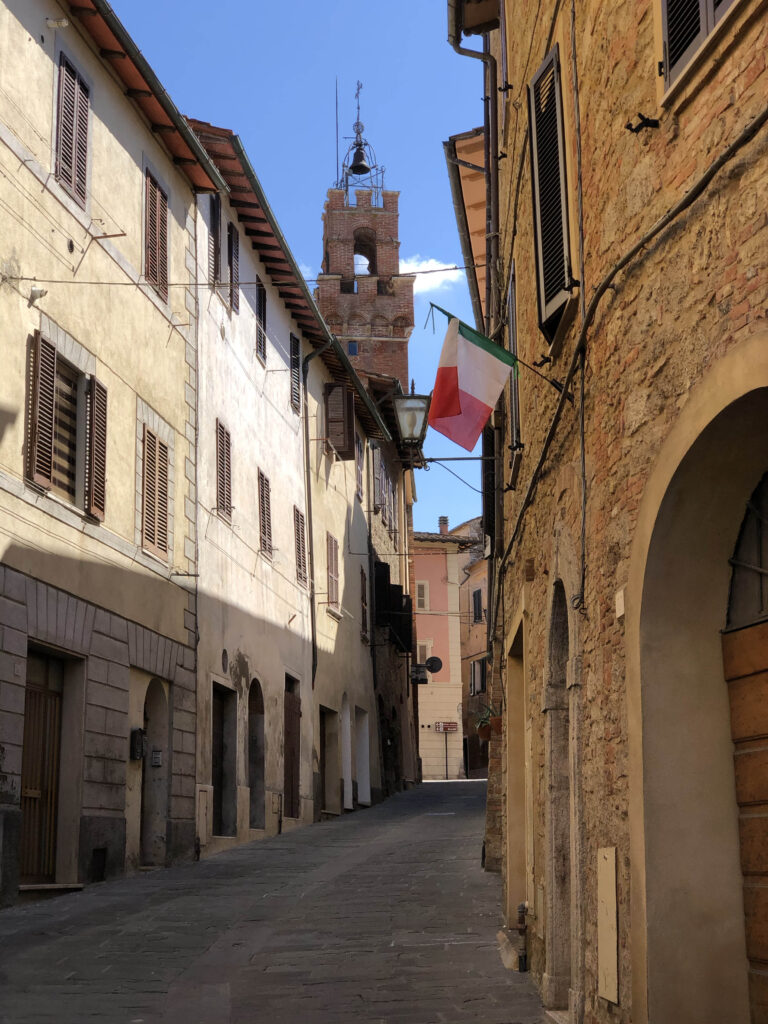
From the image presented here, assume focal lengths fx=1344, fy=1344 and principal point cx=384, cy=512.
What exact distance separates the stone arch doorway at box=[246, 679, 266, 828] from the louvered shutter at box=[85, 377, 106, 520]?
6.64 metres

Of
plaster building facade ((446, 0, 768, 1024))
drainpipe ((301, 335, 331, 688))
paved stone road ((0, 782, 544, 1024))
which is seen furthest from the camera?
drainpipe ((301, 335, 331, 688))

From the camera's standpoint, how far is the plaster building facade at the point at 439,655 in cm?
5297

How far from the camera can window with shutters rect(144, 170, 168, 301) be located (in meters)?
15.9

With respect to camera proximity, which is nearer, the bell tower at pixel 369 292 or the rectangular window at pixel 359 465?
the rectangular window at pixel 359 465

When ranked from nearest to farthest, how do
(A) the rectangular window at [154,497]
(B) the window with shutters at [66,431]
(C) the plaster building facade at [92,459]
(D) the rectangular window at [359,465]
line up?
(C) the plaster building facade at [92,459] → (B) the window with shutters at [66,431] → (A) the rectangular window at [154,497] → (D) the rectangular window at [359,465]

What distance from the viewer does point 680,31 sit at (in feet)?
17.3

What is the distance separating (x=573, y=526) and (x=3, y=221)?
6.98 meters

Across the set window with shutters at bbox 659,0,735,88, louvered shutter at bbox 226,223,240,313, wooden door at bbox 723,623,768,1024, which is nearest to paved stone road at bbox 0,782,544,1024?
wooden door at bbox 723,623,768,1024

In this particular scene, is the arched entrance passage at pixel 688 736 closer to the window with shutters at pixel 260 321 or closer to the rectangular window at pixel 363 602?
the window with shutters at pixel 260 321

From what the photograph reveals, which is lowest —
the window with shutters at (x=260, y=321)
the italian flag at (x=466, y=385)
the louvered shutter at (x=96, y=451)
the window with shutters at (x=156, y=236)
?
the italian flag at (x=466, y=385)

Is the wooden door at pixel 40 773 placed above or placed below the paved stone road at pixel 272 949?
above

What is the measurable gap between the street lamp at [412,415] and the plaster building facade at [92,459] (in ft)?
9.91

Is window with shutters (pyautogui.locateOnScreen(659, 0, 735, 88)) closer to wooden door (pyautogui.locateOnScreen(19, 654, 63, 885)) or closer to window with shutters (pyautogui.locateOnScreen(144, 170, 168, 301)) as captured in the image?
wooden door (pyautogui.locateOnScreen(19, 654, 63, 885))

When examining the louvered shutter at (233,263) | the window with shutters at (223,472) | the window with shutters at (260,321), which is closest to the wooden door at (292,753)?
the window with shutters at (223,472)
